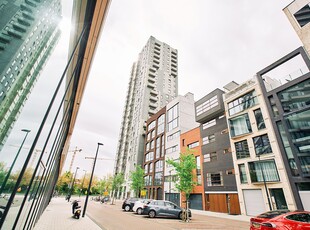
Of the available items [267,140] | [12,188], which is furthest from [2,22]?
[267,140]

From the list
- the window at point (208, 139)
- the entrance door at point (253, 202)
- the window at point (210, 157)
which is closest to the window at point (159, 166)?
the window at point (210, 157)

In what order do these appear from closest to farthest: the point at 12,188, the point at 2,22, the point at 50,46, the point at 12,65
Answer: the point at 2,22 → the point at 12,65 → the point at 12,188 → the point at 50,46

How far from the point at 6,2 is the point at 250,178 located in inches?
1039

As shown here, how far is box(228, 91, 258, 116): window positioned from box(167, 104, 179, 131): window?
15.4m

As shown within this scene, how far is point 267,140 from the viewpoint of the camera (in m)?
21.4

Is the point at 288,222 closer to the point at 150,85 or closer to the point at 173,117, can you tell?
the point at 173,117

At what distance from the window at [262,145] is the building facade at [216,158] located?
423cm

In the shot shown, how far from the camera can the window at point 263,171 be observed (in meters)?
19.8

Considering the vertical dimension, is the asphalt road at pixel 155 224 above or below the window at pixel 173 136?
below

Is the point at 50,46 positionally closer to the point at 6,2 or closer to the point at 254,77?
the point at 6,2

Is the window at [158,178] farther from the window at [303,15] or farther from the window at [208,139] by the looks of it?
the window at [303,15]

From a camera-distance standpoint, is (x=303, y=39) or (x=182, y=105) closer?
(x=303, y=39)

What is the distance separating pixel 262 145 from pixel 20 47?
26.1 metres

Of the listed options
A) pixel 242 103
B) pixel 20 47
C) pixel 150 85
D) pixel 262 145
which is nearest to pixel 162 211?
pixel 262 145
